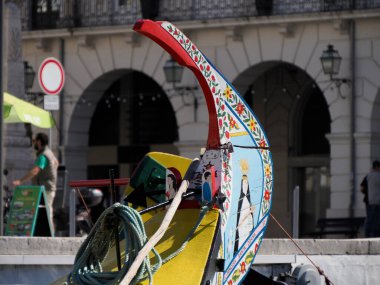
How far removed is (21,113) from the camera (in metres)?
22.4

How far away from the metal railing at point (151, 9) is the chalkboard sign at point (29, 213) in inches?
558

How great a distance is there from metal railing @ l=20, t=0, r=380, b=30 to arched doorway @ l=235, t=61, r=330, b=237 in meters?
2.37

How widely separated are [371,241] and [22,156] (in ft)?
35.2

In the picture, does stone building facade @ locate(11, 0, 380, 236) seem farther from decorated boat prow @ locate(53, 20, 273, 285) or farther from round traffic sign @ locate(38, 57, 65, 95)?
decorated boat prow @ locate(53, 20, 273, 285)

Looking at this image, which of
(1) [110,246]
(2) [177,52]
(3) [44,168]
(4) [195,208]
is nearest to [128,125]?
(3) [44,168]

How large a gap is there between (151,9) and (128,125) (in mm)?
4804

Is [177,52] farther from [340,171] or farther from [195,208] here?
[340,171]

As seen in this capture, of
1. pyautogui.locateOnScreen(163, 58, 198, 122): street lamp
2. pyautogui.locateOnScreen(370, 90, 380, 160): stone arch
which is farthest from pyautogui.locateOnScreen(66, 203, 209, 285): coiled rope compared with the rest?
pyautogui.locateOnScreen(163, 58, 198, 122): street lamp

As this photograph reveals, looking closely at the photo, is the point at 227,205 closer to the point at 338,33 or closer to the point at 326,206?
the point at 338,33

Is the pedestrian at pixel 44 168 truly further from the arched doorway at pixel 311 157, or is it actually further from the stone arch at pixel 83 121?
the stone arch at pixel 83 121

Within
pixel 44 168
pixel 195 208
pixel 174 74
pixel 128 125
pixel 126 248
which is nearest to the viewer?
pixel 126 248

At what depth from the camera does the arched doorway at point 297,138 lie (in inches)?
1513

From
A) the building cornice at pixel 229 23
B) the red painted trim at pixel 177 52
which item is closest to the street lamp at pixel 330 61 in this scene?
the building cornice at pixel 229 23

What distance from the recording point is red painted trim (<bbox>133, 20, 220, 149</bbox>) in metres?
11.1
